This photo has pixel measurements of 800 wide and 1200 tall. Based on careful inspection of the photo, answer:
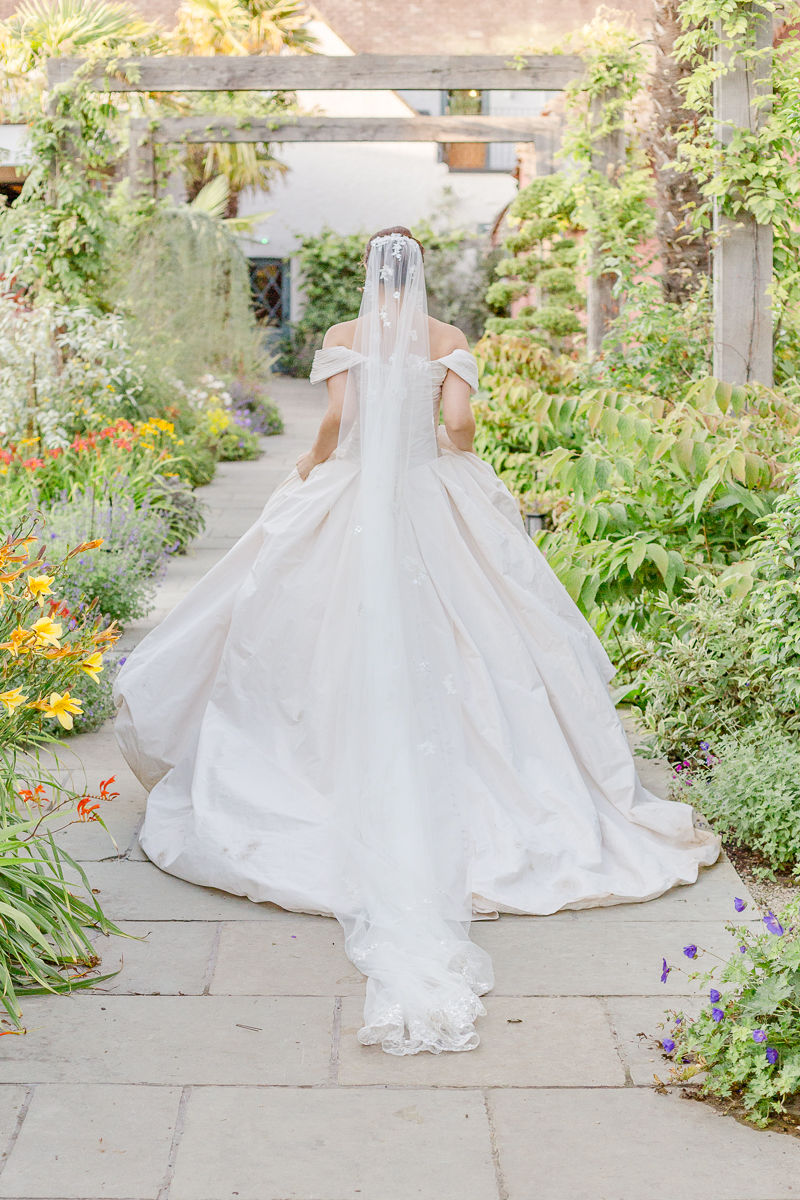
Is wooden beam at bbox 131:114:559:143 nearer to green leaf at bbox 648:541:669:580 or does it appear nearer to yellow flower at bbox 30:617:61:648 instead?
green leaf at bbox 648:541:669:580

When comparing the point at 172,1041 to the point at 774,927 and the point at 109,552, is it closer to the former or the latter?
the point at 774,927

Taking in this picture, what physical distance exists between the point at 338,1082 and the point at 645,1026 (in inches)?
27.0

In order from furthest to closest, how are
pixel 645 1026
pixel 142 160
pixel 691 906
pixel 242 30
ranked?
Answer: pixel 242 30 < pixel 142 160 < pixel 691 906 < pixel 645 1026

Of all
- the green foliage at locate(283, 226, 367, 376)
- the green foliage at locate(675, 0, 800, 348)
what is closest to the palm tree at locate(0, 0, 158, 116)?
the green foliage at locate(675, 0, 800, 348)

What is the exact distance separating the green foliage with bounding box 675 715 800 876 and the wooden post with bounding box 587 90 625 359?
5067mm

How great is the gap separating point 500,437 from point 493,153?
16138 mm

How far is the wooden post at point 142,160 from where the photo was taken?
1228 centimetres

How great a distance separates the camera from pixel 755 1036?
2139mm

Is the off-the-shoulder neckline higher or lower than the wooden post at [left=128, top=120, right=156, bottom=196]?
lower

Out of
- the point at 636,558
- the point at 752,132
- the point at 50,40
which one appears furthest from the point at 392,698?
the point at 50,40

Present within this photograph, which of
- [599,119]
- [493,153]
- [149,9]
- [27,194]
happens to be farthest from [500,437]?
[493,153]

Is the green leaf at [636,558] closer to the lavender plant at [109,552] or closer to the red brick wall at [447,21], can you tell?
the lavender plant at [109,552]

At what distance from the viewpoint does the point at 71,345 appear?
788cm

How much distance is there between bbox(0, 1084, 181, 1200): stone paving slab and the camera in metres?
2.01
